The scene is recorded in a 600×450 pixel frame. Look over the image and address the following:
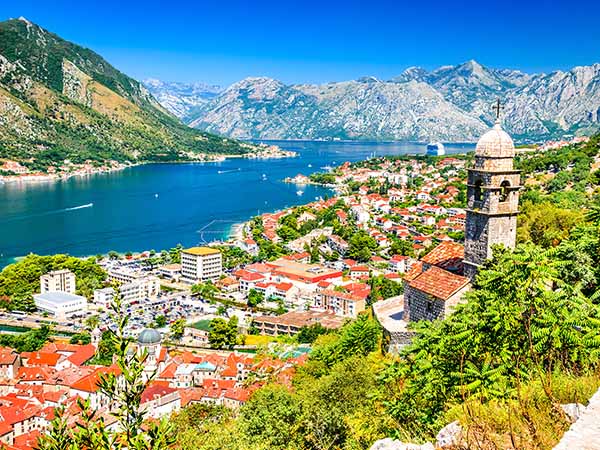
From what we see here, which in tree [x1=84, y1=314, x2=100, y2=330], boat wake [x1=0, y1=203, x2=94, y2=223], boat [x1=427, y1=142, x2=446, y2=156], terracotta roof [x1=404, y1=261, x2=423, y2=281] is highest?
boat [x1=427, y1=142, x2=446, y2=156]

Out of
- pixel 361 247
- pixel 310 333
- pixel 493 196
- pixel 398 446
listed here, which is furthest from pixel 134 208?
pixel 398 446

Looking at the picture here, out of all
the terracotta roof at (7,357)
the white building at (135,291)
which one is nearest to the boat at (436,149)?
the white building at (135,291)

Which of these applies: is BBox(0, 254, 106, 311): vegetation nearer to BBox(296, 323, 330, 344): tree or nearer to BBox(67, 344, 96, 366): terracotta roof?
BBox(67, 344, 96, 366): terracotta roof

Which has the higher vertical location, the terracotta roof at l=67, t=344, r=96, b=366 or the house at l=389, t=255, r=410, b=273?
the house at l=389, t=255, r=410, b=273

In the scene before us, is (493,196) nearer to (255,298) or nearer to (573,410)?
(573,410)

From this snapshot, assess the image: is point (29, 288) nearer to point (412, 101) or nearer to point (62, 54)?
point (62, 54)

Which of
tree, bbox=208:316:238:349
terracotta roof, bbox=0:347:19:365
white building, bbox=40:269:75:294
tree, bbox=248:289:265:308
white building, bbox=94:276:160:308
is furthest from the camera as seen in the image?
white building, bbox=40:269:75:294

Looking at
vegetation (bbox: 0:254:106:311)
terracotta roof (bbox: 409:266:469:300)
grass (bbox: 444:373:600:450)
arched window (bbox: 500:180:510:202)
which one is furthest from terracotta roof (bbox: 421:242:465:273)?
vegetation (bbox: 0:254:106:311)
